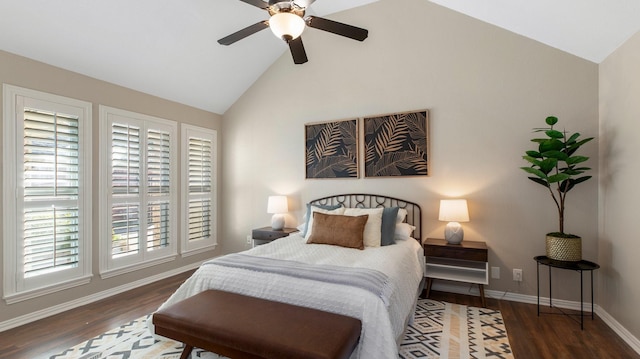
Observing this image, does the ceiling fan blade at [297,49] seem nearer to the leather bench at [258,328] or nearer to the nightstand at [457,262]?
the leather bench at [258,328]

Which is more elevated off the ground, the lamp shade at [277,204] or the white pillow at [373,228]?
the lamp shade at [277,204]

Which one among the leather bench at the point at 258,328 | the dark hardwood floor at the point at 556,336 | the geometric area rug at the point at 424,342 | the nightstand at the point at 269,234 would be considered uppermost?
the nightstand at the point at 269,234

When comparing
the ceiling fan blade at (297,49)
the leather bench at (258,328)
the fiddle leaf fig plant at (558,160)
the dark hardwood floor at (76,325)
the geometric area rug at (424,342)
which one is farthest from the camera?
the fiddle leaf fig plant at (558,160)

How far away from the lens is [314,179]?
4277 mm

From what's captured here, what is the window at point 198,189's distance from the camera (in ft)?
14.4

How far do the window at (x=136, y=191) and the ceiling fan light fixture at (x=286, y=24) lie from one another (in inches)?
99.0

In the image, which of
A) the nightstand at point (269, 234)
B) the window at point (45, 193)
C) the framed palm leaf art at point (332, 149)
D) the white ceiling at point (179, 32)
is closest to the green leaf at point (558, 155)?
the white ceiling at point (179, 32)

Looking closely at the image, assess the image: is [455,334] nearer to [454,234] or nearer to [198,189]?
[454,234]

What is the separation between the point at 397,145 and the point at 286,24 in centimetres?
215

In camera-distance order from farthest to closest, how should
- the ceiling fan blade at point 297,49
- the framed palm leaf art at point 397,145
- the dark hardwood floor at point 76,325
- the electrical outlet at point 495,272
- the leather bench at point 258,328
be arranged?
1. the framed palm leaf art at point 397,145
2. the electrical outlet at point 495,272
3. the ceiling fan blade at point 297,49
4. the dark hardwood floor at point 76,325
5. the leather bench at point 258,328

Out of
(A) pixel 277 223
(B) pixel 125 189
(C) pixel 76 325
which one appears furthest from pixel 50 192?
(A) pixel 277 223

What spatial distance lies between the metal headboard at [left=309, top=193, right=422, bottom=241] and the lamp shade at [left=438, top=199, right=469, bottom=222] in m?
0.42

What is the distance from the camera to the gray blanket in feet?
6.46

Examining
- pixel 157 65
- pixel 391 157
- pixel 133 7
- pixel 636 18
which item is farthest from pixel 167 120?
pixel 636 18
